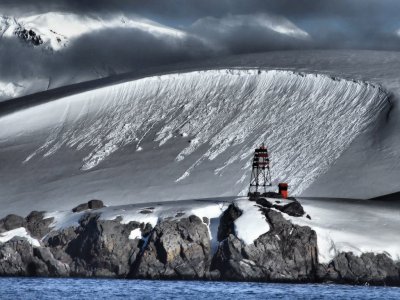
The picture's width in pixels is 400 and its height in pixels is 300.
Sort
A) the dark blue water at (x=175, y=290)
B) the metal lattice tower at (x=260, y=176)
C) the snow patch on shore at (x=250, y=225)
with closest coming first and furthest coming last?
1. the dark blue water at (x=175, y=290)
2. the snow patch on shore at (x=250, y=225)
3. the metal lattice tower at (x=260, y=176)

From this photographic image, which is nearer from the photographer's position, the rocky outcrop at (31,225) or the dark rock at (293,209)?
the dark rock at (293,209)

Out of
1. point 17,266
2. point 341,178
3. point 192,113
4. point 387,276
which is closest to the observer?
point 387,276

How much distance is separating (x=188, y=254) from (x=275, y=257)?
7003mm

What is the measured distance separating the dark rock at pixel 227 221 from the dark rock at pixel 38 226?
1651 centimetres

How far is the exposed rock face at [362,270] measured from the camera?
9769 cm

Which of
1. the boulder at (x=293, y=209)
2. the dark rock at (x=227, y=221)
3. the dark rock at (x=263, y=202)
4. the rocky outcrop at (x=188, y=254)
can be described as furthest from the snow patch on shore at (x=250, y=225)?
the boulder at (x=293, y=209)

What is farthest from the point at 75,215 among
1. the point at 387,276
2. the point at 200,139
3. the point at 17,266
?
the point at 200,139

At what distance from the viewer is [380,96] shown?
5817 inches

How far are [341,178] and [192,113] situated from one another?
30.4m

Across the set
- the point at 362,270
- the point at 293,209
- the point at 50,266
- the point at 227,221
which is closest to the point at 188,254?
the point at 227,221

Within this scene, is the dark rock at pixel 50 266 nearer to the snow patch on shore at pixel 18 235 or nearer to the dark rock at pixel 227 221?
the snow patch on shore at pixel 18 235

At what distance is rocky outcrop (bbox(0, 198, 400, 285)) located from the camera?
98.6 metres

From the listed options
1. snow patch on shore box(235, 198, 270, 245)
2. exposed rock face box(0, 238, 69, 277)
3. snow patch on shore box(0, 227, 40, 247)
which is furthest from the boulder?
snow patch on shore box(0, 227, 40, 247)

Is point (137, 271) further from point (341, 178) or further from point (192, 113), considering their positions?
point (192, 113)
